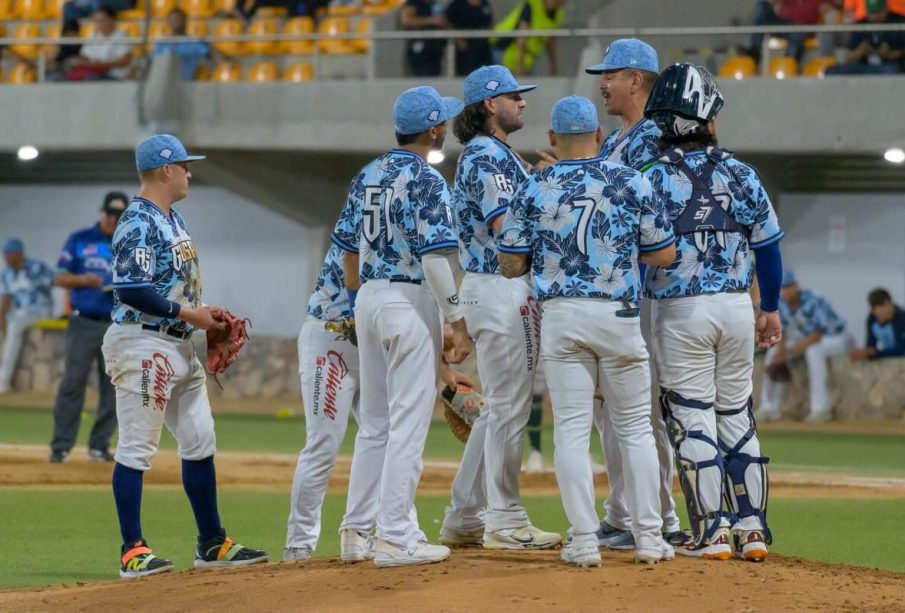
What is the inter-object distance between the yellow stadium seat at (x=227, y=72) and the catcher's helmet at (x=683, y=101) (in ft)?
47.9

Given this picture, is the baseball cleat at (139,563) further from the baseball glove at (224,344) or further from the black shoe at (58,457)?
the black shoe at (58,457)

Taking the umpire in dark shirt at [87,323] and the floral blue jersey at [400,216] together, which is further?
the umpire in dark shirt at [87,323]

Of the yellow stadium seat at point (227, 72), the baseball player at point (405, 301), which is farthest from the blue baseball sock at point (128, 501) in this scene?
the yellow stadium seat at point (227, 72)

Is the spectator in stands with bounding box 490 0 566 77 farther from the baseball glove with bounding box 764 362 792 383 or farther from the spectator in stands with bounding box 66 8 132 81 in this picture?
the spectator in stands with bounding box 66 8 132 81

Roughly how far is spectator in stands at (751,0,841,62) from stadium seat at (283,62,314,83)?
6.15 m

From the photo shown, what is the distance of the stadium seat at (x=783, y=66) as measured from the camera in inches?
739

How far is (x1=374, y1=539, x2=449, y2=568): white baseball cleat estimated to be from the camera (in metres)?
6.96

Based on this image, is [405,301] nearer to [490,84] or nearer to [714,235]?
[490,84]

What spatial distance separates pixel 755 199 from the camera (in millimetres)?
7145

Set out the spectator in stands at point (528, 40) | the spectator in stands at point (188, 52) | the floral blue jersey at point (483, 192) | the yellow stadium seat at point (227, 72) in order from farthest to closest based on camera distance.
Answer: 1. the yellow stadium seat at point (227, 72)
2. the spectator in stands at point (188, 52)
3. the spectator in stands at point (528, 40)
4. the floral blue jersey at point (483, 192)

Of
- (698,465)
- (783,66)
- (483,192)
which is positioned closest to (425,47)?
(783,66)

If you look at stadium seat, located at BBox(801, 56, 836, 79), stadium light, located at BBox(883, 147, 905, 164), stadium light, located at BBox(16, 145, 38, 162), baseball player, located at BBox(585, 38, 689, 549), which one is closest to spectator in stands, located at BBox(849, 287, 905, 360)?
stadium light, located at BBox(883, 147, 905, 164)

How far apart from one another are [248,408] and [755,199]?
612 inches

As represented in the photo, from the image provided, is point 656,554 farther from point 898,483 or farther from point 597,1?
point 597,1
